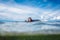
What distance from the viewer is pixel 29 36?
7.08ft

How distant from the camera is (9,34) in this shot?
7.06 feet

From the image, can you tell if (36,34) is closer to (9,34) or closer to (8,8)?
(9,34)

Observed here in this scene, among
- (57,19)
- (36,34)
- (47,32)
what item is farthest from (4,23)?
(57,19)

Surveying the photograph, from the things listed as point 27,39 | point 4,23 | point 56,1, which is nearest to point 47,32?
point 27,39

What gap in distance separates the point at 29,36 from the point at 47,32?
0.29m

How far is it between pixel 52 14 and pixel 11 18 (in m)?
0.64

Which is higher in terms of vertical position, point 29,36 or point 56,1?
point 56,1

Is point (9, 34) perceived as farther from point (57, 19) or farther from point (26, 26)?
point (57, 19)

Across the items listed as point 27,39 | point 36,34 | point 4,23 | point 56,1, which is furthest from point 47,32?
point 4,23

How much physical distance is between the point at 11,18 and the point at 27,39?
0.41 metres

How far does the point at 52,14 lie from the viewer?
2.21 meters

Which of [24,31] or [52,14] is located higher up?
[52,14]

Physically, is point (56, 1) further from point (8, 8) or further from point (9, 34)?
point (9, 34)

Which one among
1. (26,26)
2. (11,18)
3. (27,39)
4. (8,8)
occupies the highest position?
(8,8)
